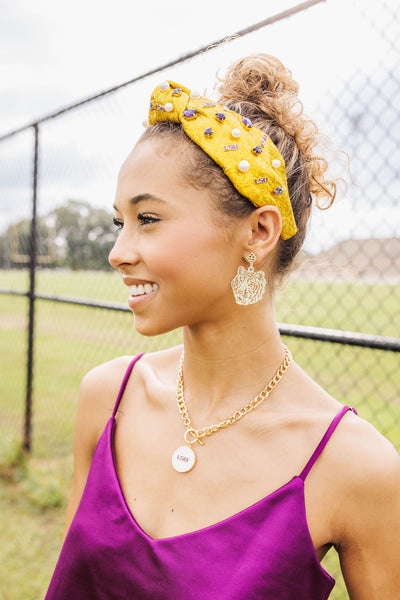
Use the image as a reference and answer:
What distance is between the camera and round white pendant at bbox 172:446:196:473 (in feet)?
4.15

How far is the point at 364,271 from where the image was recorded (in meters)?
2.39

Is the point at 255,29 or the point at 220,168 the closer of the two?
the point at 220,168

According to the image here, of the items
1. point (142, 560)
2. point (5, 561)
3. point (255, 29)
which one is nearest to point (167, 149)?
point (142, 560)

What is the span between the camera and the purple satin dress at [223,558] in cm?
107

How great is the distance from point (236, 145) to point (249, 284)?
33cm

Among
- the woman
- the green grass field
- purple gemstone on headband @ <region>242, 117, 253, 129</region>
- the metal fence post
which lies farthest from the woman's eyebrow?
the metal fence post

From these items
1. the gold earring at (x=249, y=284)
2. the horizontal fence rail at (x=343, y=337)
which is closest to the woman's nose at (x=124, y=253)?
the gold earring at (x=249, y=284)

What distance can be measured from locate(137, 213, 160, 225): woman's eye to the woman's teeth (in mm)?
144

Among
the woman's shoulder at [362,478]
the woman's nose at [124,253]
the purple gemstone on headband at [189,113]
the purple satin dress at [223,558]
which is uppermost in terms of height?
the purple gemstone on headband at [189,113]

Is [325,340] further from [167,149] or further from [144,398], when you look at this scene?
[167,149]

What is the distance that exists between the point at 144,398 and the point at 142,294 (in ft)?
1.45

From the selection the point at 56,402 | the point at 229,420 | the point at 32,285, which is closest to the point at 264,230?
the point at 229,420

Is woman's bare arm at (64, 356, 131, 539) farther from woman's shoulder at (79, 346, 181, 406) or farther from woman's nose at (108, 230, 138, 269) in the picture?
woman's nose at (108, 230, 138, 269)

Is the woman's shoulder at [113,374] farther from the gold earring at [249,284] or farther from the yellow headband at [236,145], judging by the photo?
the yellow headband at [236,145]
